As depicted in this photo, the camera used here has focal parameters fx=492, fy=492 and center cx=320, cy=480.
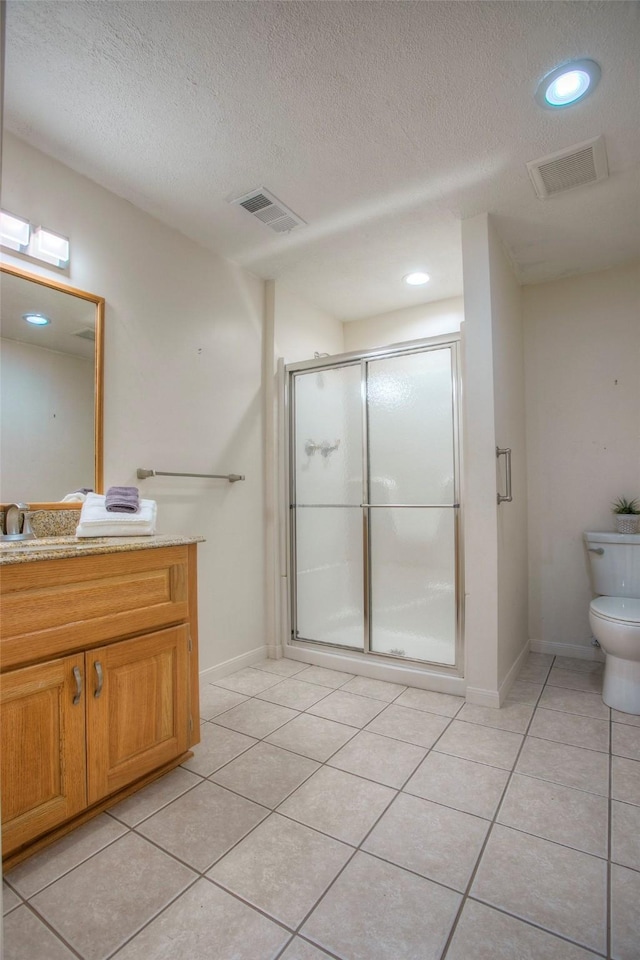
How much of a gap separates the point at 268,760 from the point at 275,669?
3.19 ft

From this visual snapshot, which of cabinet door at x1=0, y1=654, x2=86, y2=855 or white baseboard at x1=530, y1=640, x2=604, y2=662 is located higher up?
cabinet door at x1=0, y1=654, x2=86, y2=855

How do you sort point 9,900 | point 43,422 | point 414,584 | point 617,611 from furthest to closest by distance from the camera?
1. point 414,584
2. point 617,611
3. point 43,422
4. point 9,900

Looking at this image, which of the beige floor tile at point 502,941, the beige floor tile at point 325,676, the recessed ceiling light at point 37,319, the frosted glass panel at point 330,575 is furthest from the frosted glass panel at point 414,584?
the recessed ceiling light at point 37,319

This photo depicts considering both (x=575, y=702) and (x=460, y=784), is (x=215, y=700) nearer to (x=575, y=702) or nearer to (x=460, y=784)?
(x=460, y=784)

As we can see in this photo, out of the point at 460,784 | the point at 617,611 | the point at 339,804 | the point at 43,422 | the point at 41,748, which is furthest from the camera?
the point at 617,611

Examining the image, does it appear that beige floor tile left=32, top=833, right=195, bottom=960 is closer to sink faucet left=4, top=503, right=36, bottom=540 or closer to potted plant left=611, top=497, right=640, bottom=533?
sink faucet left=4, top=503, right=36, bottom=540

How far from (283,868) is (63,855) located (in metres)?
0.62

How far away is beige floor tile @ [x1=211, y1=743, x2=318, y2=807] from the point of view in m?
1.65

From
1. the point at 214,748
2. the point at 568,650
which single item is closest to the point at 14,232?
the point at 214,748

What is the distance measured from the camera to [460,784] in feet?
5.54

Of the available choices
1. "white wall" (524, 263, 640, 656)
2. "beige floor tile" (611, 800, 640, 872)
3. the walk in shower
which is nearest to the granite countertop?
the walk in shower

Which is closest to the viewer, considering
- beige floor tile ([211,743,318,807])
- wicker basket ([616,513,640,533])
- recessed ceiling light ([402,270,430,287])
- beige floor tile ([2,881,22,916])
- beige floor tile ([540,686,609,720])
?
beige floor tile ([2,881,22,916])

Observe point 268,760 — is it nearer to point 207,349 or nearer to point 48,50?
point 207,349

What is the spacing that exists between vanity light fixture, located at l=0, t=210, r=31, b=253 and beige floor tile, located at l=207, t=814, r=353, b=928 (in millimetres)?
2142
